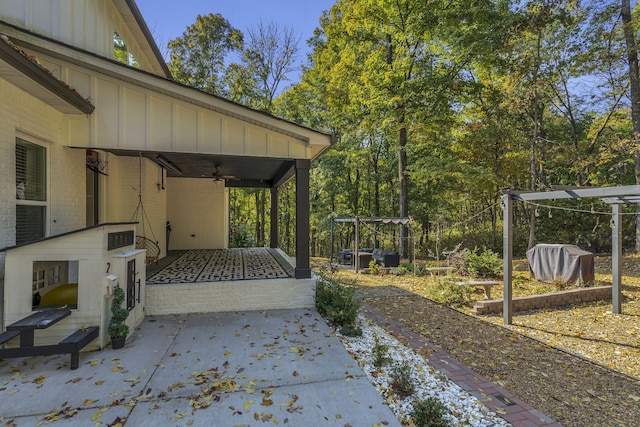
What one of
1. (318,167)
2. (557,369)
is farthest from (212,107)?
(318,167)

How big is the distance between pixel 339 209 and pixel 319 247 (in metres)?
7.02

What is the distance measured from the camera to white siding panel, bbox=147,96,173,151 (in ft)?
16.4

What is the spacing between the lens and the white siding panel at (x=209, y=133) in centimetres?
524

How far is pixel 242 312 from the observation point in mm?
5379

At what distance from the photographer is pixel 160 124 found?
5.03 metres

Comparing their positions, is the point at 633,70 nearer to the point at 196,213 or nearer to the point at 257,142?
the point at 257,142

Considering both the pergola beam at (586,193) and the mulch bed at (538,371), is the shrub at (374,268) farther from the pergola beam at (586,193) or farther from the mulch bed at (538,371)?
the pergola beam at (586,193)

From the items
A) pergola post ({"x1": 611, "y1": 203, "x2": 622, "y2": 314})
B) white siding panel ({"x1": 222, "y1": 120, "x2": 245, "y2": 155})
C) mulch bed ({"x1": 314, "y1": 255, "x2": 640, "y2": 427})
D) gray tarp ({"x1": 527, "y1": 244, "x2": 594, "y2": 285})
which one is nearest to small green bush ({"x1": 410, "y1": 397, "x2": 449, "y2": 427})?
mulch bed ({"x1": 314, "y1": 255, "x2": 640, "y2": 427})

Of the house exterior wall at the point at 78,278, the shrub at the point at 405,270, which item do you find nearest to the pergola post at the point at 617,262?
the shrub at the point at 405,270

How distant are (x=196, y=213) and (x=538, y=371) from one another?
10.0 m

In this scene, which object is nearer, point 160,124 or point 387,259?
point 160,124

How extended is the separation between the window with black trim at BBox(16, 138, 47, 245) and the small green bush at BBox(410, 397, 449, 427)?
4847mm

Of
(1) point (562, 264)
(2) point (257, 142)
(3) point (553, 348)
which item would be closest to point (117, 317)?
(2) point (257, 142)

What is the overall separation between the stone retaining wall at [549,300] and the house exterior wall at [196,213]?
27.3 ft
